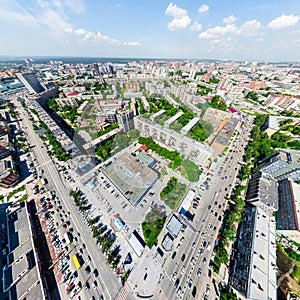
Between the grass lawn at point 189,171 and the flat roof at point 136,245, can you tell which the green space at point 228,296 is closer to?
the flat roof at point 136,245

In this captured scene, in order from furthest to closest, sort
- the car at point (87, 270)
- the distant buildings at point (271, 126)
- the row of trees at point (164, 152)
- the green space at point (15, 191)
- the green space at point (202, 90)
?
the green space at point (202, 90)
the distant buildings at point (271, 126)
the row of trees at point (164, 152)
the green space at point (15, 191)
the car at point (87, 270)

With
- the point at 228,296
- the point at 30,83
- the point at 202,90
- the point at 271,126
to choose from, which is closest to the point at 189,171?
the point at 228,296

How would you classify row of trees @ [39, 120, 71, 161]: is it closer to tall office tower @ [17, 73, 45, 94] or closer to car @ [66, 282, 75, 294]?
car @ [66, 282, 75, 294]

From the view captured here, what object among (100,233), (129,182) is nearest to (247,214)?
(129,182)

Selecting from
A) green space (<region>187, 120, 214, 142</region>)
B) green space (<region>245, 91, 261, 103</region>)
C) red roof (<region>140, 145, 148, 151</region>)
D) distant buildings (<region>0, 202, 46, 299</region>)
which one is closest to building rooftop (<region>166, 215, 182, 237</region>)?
distant buildings (<region>0, 202, 46, 299</region>)

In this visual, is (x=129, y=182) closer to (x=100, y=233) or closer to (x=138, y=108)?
(x=100, y=233)

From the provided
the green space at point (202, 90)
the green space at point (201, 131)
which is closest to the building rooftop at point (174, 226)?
the green space at point (201, 131)
